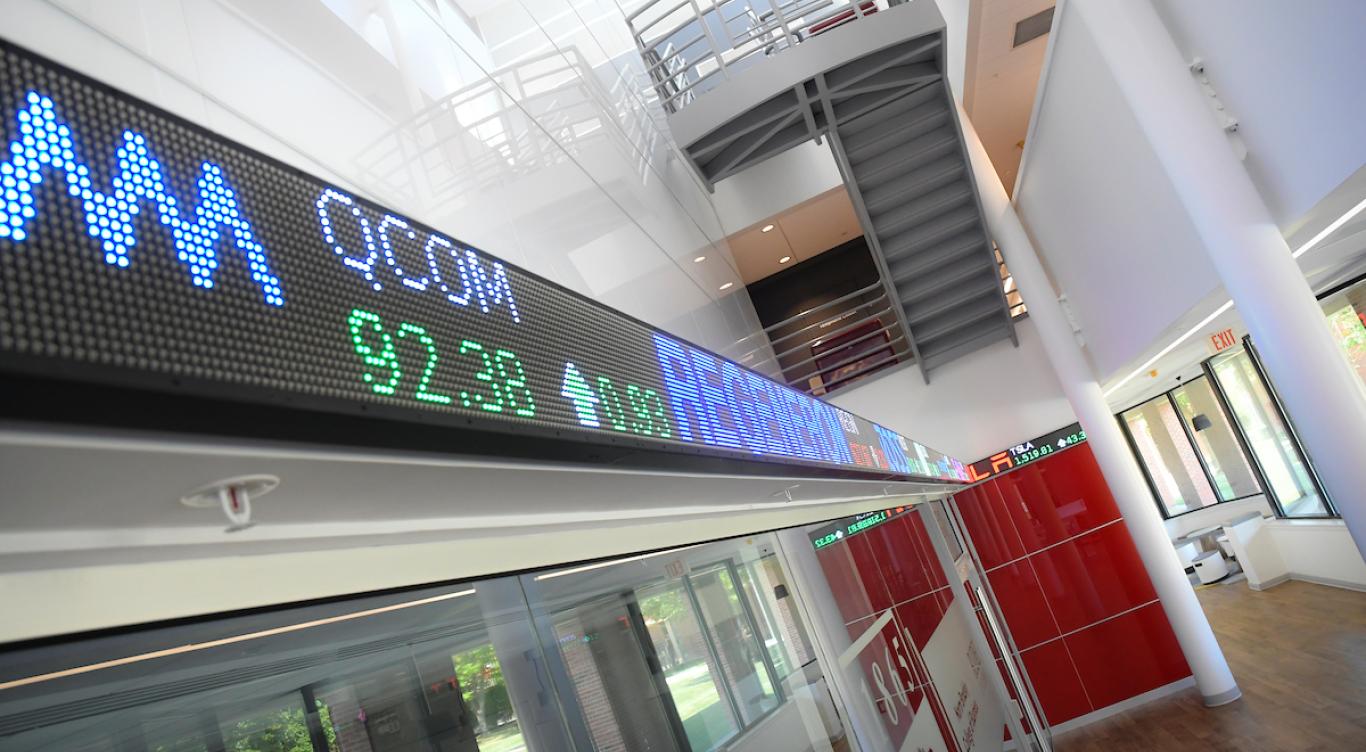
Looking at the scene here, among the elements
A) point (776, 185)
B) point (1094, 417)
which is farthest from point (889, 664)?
point (776, 185)

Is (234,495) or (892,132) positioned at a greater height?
(892,132)

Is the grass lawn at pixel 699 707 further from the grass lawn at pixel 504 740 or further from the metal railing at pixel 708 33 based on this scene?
the metal railing at pixel 708 33

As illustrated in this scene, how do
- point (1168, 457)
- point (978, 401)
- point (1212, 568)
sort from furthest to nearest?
point (1168, 457)
point (1212, 568)
point (978, 401)

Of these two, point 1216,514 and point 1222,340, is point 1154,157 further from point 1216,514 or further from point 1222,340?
point 1216,514

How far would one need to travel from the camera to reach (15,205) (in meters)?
0.74

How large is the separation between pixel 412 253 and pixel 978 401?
9318 mm

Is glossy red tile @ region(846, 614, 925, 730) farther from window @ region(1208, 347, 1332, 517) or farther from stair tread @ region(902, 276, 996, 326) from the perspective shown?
window @ region(1208, 347, 1332, 517)

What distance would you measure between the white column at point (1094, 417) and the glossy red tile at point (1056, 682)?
1.09 metres

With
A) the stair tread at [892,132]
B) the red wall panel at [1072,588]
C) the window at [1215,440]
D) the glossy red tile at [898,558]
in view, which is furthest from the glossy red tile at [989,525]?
the window at [1215,440]

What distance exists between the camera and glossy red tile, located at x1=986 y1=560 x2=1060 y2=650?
9.43 metres

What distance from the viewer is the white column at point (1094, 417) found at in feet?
28.1

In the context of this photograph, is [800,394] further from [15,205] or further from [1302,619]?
[1302,619]

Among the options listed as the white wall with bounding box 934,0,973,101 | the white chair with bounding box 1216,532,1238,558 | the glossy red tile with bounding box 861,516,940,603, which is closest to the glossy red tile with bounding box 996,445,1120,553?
the glossy red tile with bounding box 861,516,940,603

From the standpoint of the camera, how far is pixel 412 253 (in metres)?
1.33
